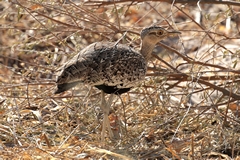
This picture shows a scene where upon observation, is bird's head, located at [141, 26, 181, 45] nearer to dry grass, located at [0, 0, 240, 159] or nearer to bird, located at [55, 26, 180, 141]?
dry grass, located at [0, 0, 240, 159]

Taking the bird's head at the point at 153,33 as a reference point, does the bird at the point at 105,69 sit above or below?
below

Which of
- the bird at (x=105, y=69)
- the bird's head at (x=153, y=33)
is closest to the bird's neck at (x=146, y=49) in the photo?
the bird's head at (x=153, y=33)

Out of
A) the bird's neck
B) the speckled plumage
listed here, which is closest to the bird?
the speckled plumage

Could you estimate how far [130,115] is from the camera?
15.0 ft

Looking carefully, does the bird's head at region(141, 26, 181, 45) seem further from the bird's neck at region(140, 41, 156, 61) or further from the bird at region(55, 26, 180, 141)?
the bird at region(55, 26, 180, 141)

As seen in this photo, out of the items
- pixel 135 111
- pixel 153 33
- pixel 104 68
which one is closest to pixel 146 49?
pixel 153 33

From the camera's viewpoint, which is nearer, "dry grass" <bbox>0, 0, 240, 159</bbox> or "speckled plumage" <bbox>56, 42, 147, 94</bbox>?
"speckled plumage" <bbox>56, 42, 147, 94</bbox>

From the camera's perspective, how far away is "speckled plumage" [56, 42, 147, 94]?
376cm

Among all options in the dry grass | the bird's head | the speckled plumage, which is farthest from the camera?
the bird's head

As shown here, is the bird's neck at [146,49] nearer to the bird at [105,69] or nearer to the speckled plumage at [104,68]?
the bird at [105,69]

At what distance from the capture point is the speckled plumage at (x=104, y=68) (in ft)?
12.3

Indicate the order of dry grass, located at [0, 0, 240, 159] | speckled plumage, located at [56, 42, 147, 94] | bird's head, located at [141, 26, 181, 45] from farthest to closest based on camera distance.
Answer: bird's head, located at [141, 26, 181, 45] → dry grass, located at [0, 0, 240, 159] → speckled plumage, located at [56, 42, 147, 94]

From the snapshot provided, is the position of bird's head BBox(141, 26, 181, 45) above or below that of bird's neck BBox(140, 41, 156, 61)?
Result: above

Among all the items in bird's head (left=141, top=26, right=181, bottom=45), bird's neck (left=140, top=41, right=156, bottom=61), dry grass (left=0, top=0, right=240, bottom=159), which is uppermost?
bird's head (left=141, top=26, right=181, bottom=45)
